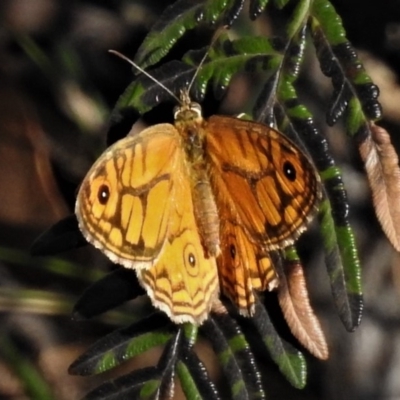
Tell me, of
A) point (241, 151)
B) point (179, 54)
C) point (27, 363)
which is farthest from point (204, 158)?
point (27, 363)

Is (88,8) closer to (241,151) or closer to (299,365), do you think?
(241,151)

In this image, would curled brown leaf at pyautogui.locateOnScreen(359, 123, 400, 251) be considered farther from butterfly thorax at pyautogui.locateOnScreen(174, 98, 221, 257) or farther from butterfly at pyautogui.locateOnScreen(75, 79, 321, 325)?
butterfly thorax at pyautogui.locateOnScreen(174, 98, 221, 257)

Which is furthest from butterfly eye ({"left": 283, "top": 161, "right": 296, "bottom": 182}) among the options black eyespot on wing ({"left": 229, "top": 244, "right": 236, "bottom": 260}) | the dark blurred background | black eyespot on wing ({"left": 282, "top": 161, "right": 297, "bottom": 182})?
the dark blurred background

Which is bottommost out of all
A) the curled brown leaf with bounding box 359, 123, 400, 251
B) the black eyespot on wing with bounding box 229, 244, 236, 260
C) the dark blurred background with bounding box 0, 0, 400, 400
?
the dark blurred background with bounding box 0, 0, 400, 400

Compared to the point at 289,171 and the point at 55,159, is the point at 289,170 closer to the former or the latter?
the point at 289,171

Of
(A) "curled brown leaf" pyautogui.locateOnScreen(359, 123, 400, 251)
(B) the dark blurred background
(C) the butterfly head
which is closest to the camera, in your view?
(A) "curled brown leaf" pyautogui.locateOnScreen(359, 123, 400, 251)

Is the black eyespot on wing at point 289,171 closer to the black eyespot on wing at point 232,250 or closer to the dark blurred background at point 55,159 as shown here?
the black eyespot on wing at point 232,250

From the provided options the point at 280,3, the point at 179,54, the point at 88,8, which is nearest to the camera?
the point at 280,3
